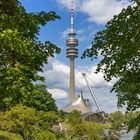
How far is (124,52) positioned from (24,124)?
1310 inches

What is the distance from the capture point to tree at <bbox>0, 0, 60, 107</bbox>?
10969 mm

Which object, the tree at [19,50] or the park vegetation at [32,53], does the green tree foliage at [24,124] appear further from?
the tree at [19,50]

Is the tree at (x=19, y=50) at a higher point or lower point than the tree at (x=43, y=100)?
lower

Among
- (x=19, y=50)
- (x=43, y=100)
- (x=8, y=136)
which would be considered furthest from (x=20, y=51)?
(x=43, y=100)

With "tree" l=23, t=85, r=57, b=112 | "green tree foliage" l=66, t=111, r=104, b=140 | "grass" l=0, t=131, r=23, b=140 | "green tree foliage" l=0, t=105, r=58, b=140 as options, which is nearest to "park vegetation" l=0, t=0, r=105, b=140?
"green tree foliage" l=0, t=105, r=58, b=140

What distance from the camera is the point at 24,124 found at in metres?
46.4

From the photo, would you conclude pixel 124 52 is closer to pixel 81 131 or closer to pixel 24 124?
pixel 24 124

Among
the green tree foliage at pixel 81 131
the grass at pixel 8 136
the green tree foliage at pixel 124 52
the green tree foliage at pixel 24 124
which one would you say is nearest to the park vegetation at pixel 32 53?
the green tree foliage at pixel 124 52

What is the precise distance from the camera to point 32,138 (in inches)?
1884

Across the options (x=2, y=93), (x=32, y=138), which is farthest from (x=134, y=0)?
(x=32, y=138)

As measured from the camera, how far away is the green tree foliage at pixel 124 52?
1394 cm

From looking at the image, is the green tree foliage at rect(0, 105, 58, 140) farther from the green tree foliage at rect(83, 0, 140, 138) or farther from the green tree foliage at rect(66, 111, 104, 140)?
the green tree foliage at rect(83, 0, 140, 138)

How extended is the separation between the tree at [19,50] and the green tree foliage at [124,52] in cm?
225

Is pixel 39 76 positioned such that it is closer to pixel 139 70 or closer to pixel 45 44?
pixel 45 44
